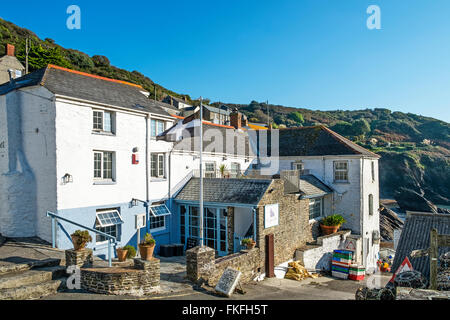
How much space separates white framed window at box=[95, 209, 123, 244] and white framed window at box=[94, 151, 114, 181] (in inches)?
65.7

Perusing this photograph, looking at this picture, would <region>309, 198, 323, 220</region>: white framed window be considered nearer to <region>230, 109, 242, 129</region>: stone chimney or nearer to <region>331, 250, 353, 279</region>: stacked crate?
<region>331, 250, 353, 279</region>: stacked crate

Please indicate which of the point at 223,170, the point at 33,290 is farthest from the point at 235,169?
the point at 33,290

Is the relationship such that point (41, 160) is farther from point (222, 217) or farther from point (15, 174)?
point (222, 217)

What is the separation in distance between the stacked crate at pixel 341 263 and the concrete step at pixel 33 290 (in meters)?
14.9

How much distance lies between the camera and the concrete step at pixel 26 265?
9.38 meters

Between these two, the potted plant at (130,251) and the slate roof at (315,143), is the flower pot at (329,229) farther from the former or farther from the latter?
the potted plant at (130,251)

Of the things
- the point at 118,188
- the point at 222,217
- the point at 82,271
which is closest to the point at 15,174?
the point at 118,188

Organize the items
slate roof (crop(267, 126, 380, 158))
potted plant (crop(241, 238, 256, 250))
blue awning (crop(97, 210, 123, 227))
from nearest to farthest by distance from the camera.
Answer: blue awning (crop(97, 210, 123, 227))
potted plant (crop(241, 238, 256, 250))
slate roof (crop(267, 126, 380, 158))

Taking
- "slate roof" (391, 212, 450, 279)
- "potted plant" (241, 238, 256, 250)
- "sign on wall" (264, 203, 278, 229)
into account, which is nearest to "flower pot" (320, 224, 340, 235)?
"slate roof" (391, 212, 450, 279)

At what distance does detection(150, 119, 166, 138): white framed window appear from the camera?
16.8 meters

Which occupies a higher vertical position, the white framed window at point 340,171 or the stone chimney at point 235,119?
the stone chimney at point 235,119

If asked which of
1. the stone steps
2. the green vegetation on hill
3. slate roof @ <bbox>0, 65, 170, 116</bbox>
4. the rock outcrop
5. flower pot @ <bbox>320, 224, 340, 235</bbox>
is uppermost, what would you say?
the green vegetation on hill

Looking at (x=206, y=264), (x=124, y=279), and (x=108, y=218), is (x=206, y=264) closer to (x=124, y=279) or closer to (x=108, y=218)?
(x=124, y=279)

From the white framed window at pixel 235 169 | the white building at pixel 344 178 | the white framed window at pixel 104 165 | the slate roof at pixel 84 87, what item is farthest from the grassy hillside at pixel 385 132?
the white framed window at pixel 104 165
